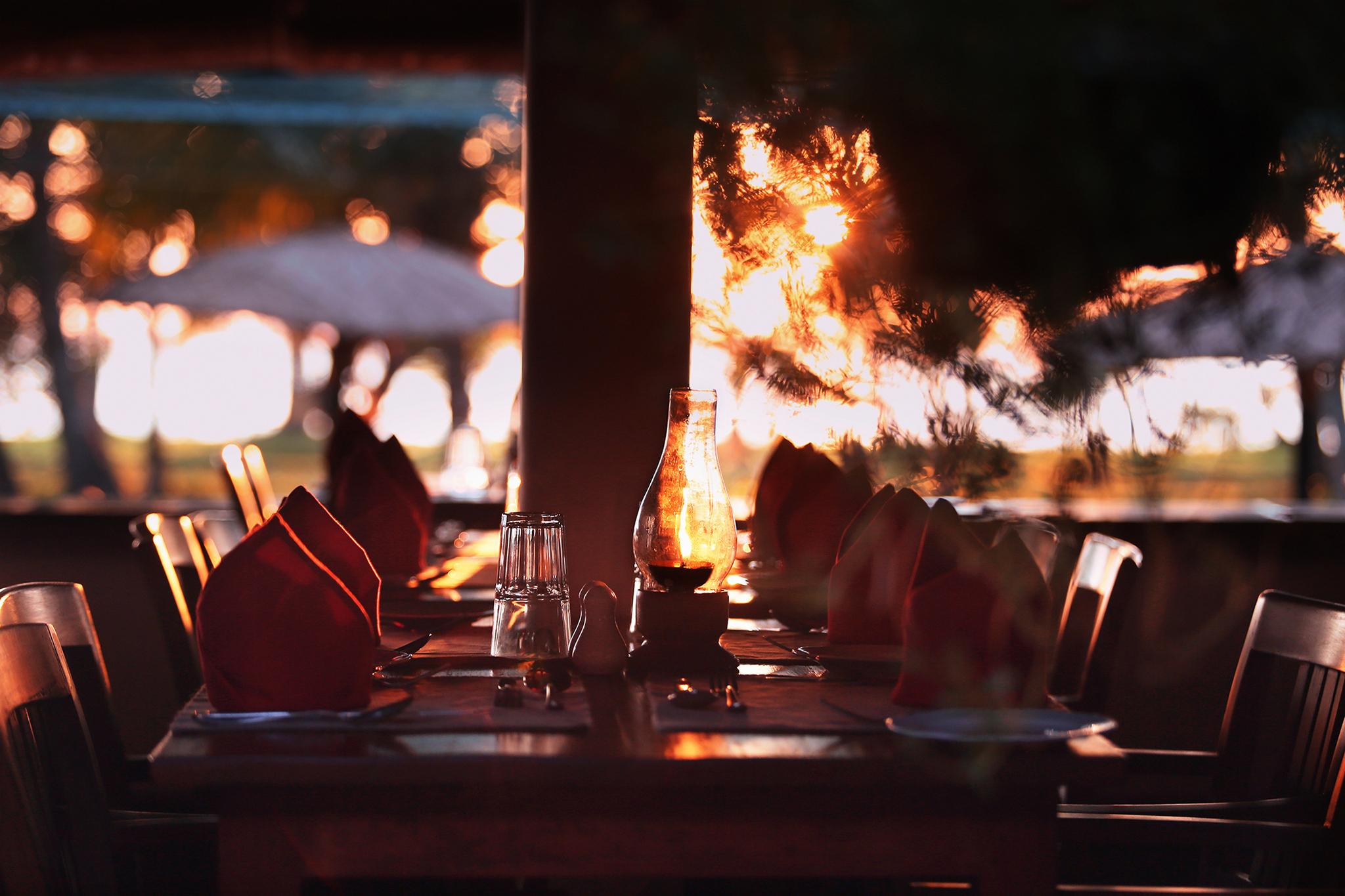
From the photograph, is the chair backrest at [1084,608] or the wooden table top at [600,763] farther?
the chair backrest at [1084,608]

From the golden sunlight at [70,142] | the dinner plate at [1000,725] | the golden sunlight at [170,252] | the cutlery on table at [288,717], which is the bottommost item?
the cutlery on table at [288,717]

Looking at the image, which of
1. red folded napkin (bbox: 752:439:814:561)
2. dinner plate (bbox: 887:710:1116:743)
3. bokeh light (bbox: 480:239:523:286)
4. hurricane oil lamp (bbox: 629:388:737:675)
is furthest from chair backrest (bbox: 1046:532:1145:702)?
bokeh light (bbox: 480:239:523:286)

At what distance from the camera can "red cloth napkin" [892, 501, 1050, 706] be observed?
4.36ft

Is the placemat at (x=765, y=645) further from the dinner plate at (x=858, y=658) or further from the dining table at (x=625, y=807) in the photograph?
the dining table at (x=625, y=807)

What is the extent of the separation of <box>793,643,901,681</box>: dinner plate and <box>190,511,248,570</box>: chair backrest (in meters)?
1.34

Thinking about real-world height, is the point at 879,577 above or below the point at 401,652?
above

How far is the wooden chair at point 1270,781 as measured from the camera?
152 cm

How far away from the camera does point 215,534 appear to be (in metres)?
2.64

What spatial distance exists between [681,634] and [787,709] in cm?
24

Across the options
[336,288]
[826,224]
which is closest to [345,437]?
[826,224]

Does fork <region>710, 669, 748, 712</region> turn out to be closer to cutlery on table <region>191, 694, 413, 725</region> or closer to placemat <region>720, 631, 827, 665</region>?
placemat <region>720, 631, 827, 665</region>

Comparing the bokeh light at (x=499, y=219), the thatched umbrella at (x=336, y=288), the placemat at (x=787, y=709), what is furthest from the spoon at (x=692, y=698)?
the bokeh light at (x=499, y=219)

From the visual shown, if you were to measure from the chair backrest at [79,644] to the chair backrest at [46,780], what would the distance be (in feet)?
0.10

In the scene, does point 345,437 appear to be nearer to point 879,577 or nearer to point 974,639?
point 879,577
